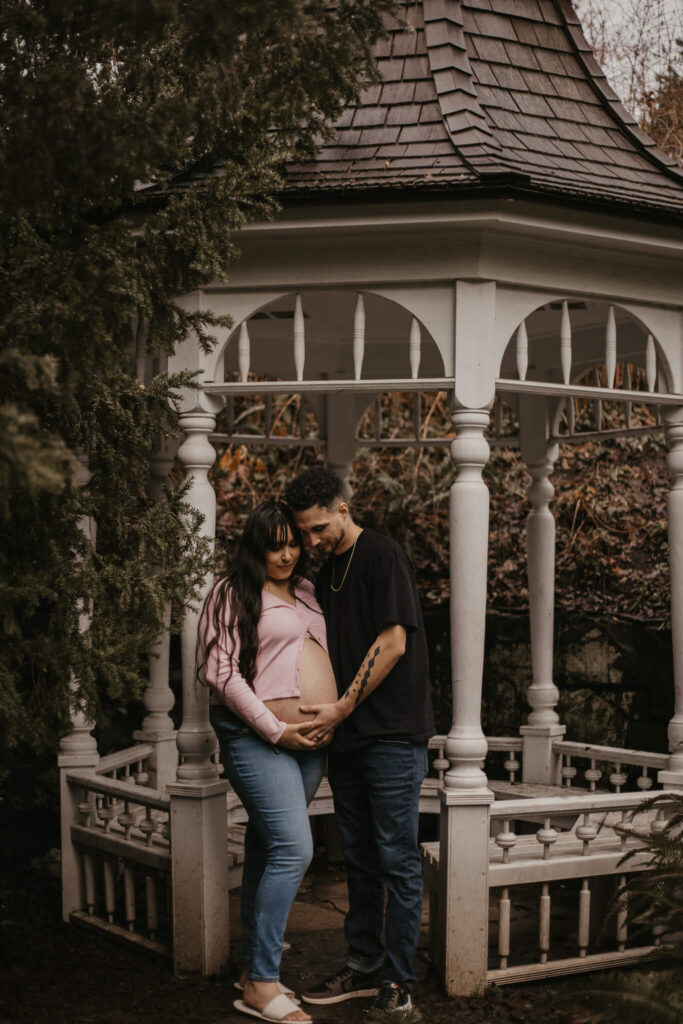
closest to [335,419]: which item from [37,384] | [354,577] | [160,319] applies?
[354,577]

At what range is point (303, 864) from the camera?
4.29 meters

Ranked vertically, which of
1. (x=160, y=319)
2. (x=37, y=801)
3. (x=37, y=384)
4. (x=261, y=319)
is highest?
(x=261, y=319)

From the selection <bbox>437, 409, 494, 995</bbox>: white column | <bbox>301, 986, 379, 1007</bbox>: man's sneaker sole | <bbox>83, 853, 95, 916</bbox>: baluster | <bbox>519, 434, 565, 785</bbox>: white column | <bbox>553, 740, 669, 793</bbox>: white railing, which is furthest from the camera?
<bbox>519, 434, 565, 785</bbox>: white column

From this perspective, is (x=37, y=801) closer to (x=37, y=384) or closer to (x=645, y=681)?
(x=645, y=681)

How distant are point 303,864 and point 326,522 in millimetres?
1355

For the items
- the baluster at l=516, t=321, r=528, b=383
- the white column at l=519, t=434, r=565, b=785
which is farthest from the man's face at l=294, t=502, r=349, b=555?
the white column at l=519, t=434, r=565, b=785

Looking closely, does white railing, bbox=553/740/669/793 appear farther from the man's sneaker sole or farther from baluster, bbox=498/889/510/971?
the man's sneaker sole

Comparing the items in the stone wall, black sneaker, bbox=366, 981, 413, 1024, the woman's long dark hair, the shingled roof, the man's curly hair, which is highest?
the shingled roof

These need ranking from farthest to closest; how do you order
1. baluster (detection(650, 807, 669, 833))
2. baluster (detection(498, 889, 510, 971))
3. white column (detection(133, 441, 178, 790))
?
white column (detection(133, 441, 178, 790)) → baluster (detection(650, 807, 669, 833)) → baluster (detection(498, 889, 510, 971))

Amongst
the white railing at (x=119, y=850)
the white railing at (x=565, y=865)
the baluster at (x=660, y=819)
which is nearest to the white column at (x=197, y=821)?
the white railing at (x=119, y=850)

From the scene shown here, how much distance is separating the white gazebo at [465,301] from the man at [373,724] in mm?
408

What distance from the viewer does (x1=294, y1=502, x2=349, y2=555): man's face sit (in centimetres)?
441

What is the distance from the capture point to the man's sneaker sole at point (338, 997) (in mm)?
4535

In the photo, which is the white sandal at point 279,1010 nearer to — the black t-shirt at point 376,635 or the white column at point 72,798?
the black t-shirt at point 376,635
